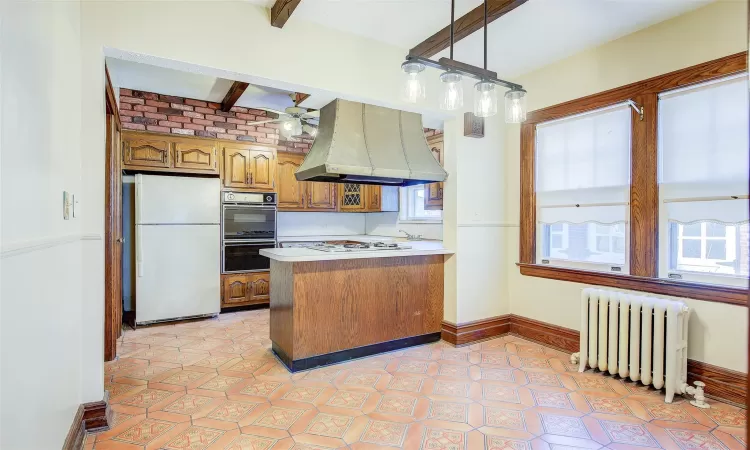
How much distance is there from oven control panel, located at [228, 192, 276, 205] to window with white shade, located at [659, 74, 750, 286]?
4024 millimetres

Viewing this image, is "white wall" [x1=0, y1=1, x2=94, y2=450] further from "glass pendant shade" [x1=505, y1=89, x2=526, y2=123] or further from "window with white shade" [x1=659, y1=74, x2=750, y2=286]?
"window with white shade" [x1=659, y1=74, x2=750, y2=286]

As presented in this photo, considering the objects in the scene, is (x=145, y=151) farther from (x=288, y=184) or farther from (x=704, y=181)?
(x=704, y=181)

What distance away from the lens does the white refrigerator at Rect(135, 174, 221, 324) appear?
3.98m

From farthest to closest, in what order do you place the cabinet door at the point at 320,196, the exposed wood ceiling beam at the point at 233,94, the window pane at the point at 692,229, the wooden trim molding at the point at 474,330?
the cabinet door at the point at 320,196 < the exposed wood ceiling beam at the point at 233,94 < the wooden trim molding at the point at 474,330 < the window pane at the point at 692,229

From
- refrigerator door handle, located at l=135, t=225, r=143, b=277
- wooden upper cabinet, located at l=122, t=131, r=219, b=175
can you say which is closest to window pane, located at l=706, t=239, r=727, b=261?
wooden upper cabinet, located at l=122, t=131, r=219, b=175

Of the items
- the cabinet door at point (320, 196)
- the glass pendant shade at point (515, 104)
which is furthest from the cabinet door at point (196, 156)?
the glass pendant shade at point (515, 104)

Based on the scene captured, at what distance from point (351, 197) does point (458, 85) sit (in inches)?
146

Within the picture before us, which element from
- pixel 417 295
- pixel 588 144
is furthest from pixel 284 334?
pixel 588 144

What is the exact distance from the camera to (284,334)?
2.95 m

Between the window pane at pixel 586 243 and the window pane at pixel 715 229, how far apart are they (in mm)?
531

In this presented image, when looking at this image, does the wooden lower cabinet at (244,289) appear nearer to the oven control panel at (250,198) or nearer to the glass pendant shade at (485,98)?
the oven control panel at (250,198)

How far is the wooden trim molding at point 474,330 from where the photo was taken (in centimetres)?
342


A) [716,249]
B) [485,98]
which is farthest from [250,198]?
[716,249]

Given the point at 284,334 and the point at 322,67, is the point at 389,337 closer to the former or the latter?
the point at 284,334
